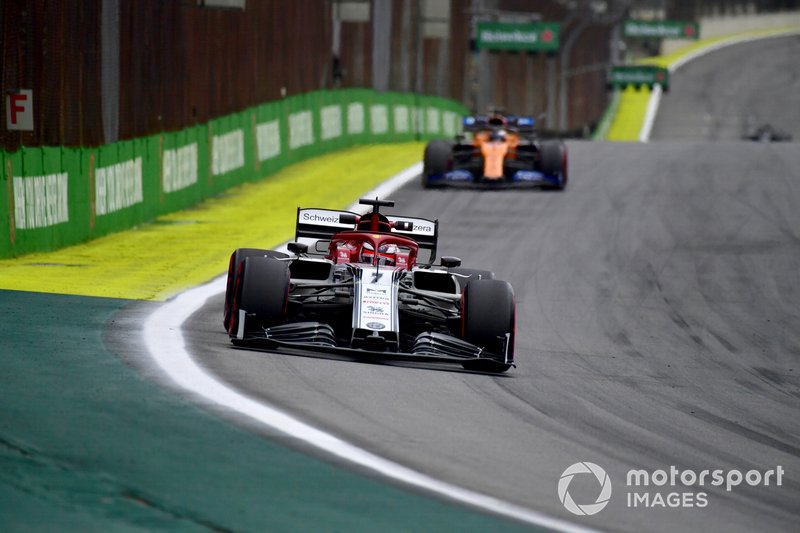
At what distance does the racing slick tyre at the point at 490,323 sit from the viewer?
1227 cm

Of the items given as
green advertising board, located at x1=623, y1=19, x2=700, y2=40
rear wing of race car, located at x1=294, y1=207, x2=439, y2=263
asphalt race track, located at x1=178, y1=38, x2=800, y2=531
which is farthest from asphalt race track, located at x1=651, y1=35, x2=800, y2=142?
rear wing of race car, located at x1=294, y1=207, x2=439, y2=263

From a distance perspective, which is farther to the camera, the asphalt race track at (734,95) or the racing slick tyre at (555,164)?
the asphalt race track at (734,95)

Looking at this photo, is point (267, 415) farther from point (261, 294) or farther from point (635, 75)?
point (635, 75)

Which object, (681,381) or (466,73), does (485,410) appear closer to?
(681,381)

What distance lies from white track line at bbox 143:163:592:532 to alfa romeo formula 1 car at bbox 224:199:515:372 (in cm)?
70

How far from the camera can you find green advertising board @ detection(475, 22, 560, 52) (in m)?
52.7

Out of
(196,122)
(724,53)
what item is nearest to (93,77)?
(196,122)

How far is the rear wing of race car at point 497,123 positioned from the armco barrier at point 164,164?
4.49 m

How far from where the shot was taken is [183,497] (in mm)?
7371

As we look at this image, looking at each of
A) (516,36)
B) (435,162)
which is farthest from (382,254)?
(516,36)

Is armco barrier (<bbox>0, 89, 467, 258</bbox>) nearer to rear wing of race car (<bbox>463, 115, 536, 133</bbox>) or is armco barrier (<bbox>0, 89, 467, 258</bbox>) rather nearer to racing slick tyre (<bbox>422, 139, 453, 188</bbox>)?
racing slick tyre (<bbox>422, 139, 453, 188</bbox>)

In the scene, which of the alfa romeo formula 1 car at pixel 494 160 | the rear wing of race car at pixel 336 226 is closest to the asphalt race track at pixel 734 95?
the alfa romeo formula 1 car at pixel 494 160

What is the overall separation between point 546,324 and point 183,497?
8.54m

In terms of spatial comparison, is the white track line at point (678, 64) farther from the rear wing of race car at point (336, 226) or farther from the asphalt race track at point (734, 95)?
the rear wing of race car at point (336, 226)
